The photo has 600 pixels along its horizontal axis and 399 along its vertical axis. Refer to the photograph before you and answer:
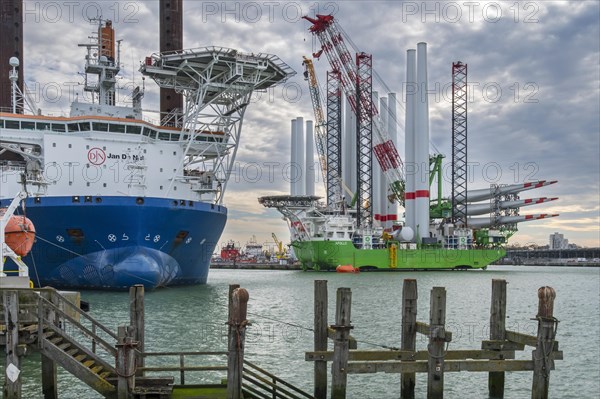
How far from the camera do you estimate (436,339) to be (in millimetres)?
13414

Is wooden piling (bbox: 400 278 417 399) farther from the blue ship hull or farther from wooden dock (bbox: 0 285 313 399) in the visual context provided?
the blue ship hull

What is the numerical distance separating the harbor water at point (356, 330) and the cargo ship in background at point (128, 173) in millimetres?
2543

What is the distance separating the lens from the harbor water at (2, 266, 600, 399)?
58.6 ft

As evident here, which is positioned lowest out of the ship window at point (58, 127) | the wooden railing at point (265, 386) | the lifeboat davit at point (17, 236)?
the wooden railing at point (265, 386)

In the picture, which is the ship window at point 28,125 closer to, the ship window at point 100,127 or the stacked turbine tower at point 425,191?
the ship window at point 100,127

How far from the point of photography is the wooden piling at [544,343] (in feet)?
44.0

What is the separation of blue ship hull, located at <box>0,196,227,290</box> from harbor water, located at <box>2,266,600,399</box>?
1444mm

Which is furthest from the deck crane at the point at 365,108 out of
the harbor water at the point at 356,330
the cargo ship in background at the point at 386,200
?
the harbor water at the point at 356,330

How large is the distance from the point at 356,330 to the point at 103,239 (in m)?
18.8

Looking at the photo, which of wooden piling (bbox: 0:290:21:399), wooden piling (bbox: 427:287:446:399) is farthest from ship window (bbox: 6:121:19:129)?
wooden piling (bbox: 427:287:446:399)

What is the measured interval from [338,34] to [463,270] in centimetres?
4093

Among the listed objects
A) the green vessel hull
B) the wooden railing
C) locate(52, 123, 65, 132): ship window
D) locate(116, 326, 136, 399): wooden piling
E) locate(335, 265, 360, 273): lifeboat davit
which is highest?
locate(52, 123, 65, 132): ship window

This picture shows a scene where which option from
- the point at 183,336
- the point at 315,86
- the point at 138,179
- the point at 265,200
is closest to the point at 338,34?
the point at 315,86

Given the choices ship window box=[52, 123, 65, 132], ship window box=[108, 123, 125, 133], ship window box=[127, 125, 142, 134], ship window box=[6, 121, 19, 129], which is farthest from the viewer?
ship window box=[127, 125, 142, 134]
